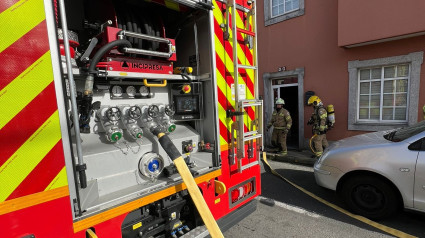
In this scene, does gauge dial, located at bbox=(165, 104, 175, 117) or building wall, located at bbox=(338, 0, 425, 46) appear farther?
building wall, located at bbox=(338, 0, 425, 46)

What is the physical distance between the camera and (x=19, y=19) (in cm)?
123

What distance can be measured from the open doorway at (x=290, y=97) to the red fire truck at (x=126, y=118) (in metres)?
5.98


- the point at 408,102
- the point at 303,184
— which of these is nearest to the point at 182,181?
the point at 303,184

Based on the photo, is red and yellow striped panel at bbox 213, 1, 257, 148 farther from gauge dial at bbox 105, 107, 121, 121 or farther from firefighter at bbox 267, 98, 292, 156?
firefighter at bbox 267, 98, 292, 156

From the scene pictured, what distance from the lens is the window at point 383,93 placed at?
624 cm

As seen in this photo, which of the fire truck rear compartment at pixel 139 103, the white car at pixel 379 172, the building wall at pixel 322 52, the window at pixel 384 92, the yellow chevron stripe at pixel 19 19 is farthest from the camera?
the building wall at pixel 322 52

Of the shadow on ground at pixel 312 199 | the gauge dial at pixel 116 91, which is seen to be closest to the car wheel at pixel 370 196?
the shadow on ground at pixel 312 199

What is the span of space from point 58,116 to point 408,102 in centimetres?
768

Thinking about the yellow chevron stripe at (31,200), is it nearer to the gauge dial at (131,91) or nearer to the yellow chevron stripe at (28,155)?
the yellow chevron stripe at (28,155)

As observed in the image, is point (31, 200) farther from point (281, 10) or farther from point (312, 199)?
point (281, 10)

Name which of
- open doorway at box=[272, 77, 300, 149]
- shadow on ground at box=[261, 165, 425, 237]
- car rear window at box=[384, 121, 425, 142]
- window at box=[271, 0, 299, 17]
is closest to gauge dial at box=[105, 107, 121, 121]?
shadow on ground at box=[261, 165, 425, 237]

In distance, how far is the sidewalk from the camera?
247 inches

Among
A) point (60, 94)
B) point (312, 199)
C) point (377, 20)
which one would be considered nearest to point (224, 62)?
point (60, 94)

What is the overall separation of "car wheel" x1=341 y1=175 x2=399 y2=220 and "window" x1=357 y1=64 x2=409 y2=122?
411 cm
